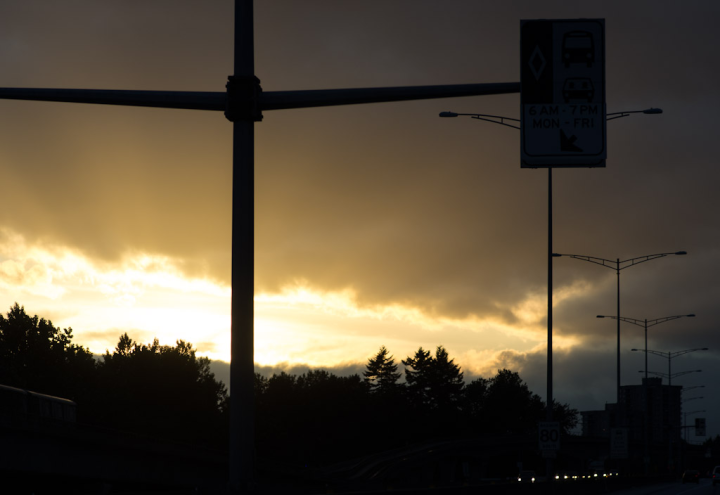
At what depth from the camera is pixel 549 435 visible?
37562mm

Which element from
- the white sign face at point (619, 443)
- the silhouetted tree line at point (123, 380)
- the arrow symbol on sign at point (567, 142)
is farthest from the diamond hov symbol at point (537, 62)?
the silhouetted tree line at point (123, 380)

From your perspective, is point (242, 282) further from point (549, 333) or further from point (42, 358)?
point (42, 358)

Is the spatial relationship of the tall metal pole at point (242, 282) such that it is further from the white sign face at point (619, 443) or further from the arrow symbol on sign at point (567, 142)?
the white sign face at point (619, 443)

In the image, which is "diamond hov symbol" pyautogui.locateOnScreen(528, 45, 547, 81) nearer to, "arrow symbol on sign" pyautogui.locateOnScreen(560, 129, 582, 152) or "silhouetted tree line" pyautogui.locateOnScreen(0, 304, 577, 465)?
"arrow symbol on sign" pyautogui.locateOnScreen(560, 129, 582, 152)

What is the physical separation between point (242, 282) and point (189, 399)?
132 metres

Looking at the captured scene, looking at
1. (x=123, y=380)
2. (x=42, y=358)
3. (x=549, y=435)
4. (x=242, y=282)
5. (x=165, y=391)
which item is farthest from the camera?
(x=165, y=391)

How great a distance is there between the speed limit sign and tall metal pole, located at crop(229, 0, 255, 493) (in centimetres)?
2880

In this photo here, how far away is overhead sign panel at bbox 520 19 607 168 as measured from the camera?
10.3 meters

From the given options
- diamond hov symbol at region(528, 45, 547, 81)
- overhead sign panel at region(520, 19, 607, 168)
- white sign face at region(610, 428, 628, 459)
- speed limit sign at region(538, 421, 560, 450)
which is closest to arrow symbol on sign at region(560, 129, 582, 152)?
overhead sign panel at region(520, 19, 607, 168)

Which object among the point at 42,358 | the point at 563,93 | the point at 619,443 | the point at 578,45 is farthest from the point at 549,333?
the point at 42,358

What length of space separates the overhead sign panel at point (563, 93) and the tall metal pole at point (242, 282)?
10.7ft

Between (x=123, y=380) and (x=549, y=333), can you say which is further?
(x=123, y=380)

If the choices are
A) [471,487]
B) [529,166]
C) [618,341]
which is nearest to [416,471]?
[618,341]

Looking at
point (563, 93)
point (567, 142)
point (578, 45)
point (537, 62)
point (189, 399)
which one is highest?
point (578, 45)
